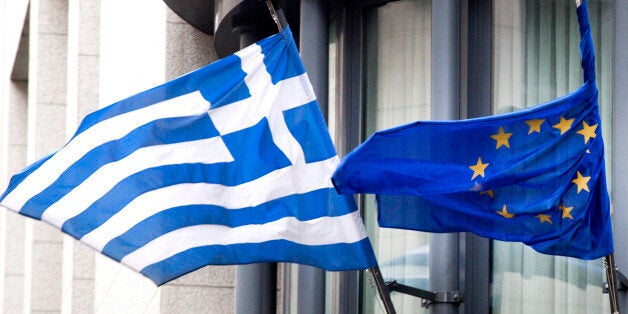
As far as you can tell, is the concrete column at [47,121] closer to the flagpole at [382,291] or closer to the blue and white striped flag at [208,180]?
the blue and white striped flag at [208,180]

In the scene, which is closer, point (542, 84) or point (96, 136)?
point (96, 136)

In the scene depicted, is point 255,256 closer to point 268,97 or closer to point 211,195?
point 211,195

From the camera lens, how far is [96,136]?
980 centimetres

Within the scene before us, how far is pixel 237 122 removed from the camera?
9.77 metres

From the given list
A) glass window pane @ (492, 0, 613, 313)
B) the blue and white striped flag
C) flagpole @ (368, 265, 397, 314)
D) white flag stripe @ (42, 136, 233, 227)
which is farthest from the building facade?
white flag stripe @ (42, 136, 233, 227)

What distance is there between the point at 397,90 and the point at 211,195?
8.51ft

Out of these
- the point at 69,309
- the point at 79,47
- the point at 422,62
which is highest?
the point at 79,47

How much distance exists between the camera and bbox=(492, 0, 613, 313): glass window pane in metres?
10.5

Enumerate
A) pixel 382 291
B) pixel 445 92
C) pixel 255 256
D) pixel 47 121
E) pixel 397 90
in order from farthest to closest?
pixel 47 121 < pixel 397 90 < pixel 445 92 < pixel 382 291 < pixel 255 256

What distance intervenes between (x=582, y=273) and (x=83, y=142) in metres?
3.74

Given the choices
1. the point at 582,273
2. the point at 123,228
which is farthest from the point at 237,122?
the point at 582,273

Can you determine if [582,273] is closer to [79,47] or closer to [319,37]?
[319,37]

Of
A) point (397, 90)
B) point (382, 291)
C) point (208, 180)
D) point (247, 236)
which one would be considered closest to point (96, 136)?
point (208, 180)

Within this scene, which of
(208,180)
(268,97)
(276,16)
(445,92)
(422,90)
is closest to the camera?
(208,180)
